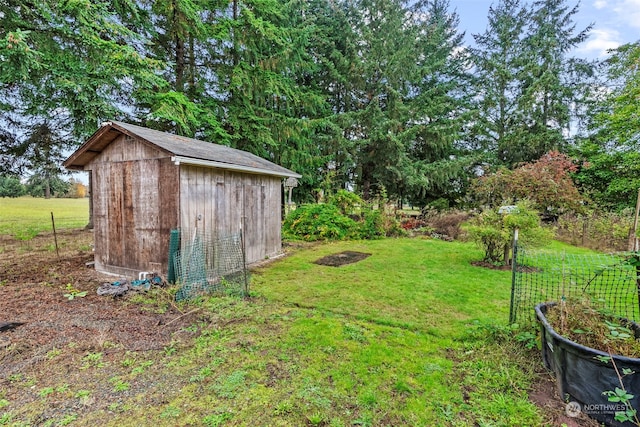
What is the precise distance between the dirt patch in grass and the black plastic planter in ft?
15.9

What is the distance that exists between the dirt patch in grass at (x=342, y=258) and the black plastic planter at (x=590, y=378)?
4840 mm

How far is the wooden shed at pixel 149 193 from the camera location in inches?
199

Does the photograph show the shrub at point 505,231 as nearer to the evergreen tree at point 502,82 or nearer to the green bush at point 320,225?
the green bush at point 320,225

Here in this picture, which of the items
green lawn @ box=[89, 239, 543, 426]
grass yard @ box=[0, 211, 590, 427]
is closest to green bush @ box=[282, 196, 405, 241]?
green lawn @ box=[89, 239, 543, 426]

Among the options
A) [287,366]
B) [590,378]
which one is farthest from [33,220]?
[590,378]

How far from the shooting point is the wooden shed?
5047mm

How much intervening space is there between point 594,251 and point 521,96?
35.6 ft

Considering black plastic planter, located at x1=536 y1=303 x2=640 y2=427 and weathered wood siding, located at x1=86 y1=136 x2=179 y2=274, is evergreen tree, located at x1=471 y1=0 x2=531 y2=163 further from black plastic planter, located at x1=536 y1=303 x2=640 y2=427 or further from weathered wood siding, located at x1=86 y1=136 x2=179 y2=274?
weathered wood siding, located at x1=86 y1=136 x2=179 y2=274

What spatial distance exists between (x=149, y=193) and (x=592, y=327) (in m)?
6.14

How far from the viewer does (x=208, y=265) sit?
559cm

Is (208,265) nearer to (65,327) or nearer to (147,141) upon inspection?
(65,327)

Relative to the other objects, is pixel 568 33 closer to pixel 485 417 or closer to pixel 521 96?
pixel 521 96

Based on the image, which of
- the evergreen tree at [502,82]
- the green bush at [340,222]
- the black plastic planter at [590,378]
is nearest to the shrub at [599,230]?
the green bush at [340,222]

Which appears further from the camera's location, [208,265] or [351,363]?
[208,265]
